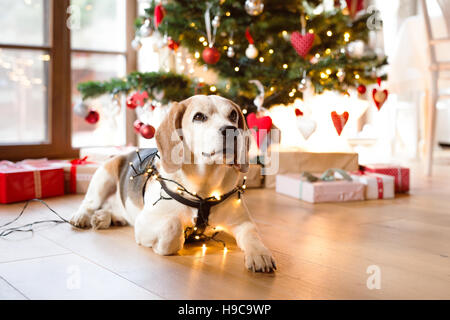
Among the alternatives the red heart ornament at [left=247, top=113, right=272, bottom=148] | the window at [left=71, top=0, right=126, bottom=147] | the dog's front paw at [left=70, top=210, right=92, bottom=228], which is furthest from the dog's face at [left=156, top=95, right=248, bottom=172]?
the window at [left=71, top=0, right=126, bottom=147]

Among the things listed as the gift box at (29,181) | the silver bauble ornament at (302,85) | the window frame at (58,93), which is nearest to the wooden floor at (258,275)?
the gift box at (29,181)

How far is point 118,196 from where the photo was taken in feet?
6.30

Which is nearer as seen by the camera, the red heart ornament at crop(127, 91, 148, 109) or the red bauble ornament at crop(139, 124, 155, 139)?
the red bauble ornament at crop(139, 124, 155, 139)

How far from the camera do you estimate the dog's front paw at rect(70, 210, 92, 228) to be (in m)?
1.87

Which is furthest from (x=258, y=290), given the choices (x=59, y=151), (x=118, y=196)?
(x=59, y=151)

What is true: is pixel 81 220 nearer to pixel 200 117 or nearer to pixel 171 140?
pixel 171 140

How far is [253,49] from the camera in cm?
261

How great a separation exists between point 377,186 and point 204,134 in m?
1.41

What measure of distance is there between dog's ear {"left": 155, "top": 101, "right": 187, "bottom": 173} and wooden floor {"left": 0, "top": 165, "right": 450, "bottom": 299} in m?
0.28

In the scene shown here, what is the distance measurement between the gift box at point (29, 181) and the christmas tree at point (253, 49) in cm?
64

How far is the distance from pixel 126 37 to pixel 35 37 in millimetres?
736

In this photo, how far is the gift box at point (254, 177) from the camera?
2.85m

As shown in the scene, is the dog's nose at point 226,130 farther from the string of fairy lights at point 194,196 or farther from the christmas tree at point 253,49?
the christmas tree at point 253,49

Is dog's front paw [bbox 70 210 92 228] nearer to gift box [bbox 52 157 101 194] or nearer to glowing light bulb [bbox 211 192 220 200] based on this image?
glowing light bulb [bbox 211 192 220 200]
